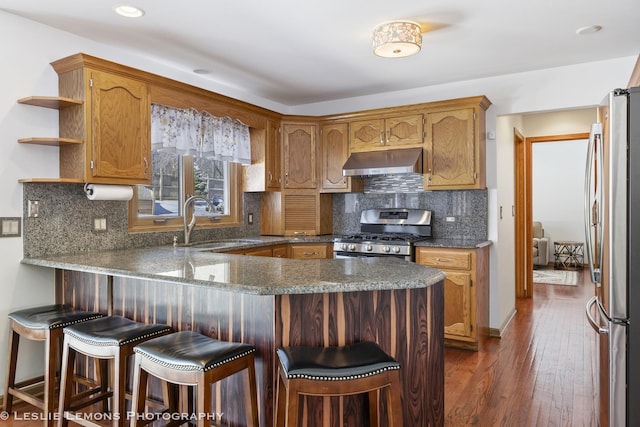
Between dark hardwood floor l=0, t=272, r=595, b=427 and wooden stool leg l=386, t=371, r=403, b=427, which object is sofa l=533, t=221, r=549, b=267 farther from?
wooden stool leg l=386, t=371, r=403, b=427

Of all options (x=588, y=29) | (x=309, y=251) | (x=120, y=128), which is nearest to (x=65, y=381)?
(x=120, y=128)

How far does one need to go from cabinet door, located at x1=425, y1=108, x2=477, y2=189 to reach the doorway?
196cm

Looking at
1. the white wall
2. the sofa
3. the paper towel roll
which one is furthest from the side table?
the paper towel roll

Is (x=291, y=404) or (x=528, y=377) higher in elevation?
(x=291, y=404)

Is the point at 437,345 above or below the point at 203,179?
below

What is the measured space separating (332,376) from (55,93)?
8.90 ft

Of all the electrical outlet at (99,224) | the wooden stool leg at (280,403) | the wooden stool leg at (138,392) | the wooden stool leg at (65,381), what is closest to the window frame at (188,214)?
the electrical outlet at (99,224)

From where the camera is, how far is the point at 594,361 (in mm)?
3387

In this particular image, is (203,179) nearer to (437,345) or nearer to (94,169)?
(94,169)

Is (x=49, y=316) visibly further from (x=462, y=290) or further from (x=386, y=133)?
(x=386, y=133)

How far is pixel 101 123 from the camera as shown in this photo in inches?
113

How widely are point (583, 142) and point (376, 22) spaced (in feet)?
23.3

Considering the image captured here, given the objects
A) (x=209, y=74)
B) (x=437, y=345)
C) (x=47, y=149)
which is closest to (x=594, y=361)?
(x=437, y=345)

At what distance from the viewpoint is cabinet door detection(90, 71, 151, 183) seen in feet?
9.31
